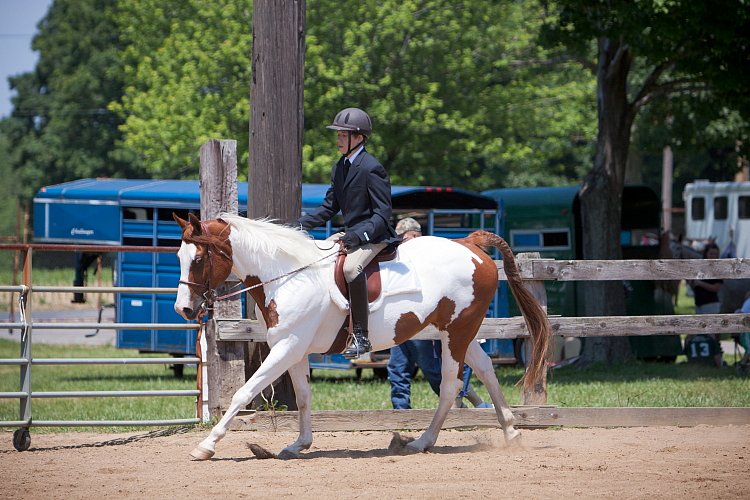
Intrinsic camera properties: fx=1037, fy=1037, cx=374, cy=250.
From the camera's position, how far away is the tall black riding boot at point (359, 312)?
25.7 feet

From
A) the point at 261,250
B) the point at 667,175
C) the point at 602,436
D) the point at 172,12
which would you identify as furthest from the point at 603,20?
the point at 667,175

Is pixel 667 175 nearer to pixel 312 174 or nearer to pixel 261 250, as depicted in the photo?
pixel 312 174

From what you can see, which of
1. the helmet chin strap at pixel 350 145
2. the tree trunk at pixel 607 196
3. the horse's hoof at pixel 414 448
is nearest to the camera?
the helmet chin strap at pixel 350 145

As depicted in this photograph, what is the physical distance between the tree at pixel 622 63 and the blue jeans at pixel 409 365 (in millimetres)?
7277

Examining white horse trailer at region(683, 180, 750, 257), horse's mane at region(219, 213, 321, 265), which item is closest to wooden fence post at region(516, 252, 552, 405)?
horse's mane at region(219, 213, 321, 265)

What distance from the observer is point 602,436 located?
8.97 metres

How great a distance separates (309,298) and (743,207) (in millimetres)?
25951

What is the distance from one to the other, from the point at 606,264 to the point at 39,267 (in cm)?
3432

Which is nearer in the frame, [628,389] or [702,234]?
[628,389]

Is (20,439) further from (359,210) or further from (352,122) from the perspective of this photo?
(352,122)

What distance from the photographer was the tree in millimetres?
14695

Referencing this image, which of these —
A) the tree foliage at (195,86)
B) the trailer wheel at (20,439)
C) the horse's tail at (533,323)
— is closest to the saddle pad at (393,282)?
the horse's tail at (533,323)

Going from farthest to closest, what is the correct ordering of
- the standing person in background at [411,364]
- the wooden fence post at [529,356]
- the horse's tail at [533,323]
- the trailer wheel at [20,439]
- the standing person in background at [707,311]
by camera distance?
the standing person in background at [707,311], the standing person in background at [411,364], the wooden fence post at [529,356], the horse's tail at [533,323], the trailer wheel at [20,439]

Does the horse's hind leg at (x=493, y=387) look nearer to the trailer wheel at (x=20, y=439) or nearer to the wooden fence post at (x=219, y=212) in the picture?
the wooden fence post at (x=219, y=212)
